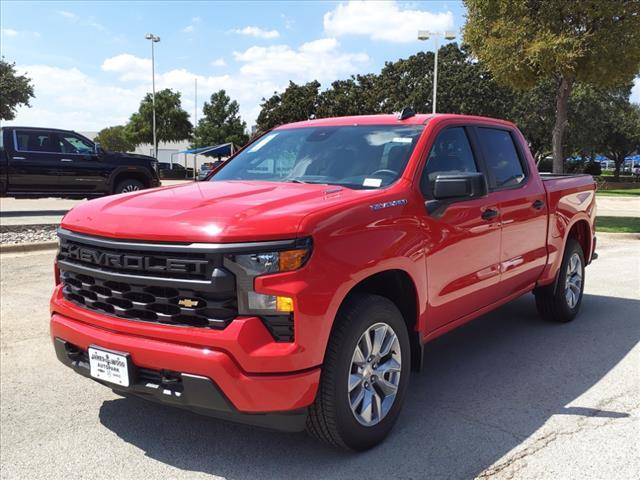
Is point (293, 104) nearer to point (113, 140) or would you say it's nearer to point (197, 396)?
point (113, 140)

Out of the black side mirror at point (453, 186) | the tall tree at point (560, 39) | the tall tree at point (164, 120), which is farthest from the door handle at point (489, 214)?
the tall tree at point (164, 120)

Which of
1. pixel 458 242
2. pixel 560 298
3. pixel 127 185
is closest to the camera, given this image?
pixel 458 242

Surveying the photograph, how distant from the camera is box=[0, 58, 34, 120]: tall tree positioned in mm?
34406

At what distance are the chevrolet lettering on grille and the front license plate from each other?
0.44m

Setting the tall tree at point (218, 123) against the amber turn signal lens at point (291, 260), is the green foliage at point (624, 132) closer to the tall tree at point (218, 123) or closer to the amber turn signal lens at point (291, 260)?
the tall tree at point (218, 123)

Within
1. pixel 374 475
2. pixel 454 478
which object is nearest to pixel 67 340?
pixel 374 475

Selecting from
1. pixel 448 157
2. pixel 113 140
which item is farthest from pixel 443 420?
pixel 113 140

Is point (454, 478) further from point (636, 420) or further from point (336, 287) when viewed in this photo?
point (636, 420)

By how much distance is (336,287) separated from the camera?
2869 mm

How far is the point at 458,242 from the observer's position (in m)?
3.88

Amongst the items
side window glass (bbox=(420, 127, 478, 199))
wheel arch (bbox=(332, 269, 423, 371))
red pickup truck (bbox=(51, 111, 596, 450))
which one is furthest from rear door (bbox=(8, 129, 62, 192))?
wheel arch (bbox=(332, 269, 423, 371))

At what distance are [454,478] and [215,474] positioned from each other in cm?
121

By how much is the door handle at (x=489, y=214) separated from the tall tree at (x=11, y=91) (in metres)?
36.6

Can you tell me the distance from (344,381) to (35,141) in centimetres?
1307
